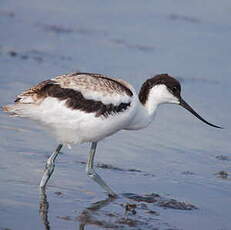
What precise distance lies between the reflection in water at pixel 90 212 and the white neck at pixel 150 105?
0.75 m

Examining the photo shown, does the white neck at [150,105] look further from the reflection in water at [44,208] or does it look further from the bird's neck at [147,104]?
the reflection in water at [44,208]

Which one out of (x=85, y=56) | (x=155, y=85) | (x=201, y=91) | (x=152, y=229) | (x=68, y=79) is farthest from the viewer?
(x=85, y=56)

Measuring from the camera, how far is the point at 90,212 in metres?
6.97

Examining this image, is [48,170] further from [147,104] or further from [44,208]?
[147,104]

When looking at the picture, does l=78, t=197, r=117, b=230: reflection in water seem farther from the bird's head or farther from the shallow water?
the bird's head

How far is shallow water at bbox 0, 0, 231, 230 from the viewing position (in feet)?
23.2

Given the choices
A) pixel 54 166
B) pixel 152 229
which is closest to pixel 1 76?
pixel 54 166

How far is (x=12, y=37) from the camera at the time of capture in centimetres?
1326

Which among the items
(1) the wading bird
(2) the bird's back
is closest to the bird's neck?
(1) the wading bird

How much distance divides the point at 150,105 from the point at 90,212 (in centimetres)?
131

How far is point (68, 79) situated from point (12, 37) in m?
6.18

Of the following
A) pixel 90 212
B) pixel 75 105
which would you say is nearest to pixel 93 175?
pixel 90 212

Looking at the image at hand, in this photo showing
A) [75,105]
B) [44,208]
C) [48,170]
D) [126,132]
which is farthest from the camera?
[126,132]

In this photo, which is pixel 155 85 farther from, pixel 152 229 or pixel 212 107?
pixel 212 107
